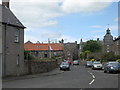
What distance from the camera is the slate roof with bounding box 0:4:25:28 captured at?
27.2m

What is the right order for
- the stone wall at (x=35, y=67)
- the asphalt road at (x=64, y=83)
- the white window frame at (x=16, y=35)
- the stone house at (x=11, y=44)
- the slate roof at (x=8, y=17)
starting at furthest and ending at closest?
the stone wall at (x=35, y=67)
the white window frame at (x=16, y=35)
the slate roof at (x=8, y=17)
the stone house at (x=11, y=44)
the asphalt road at (x=64, y=83)

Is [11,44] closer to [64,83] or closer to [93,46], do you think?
[64,83]

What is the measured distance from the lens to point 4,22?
84.6 feet

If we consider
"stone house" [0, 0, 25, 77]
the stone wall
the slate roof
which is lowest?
the stone wall

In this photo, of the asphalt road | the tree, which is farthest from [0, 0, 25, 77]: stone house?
the tree

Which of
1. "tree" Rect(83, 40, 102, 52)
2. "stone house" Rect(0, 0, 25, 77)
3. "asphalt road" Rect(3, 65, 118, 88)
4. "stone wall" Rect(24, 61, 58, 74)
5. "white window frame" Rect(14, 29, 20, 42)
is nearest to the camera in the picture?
"asphalt road" Rect(3, 65, 118, 88)

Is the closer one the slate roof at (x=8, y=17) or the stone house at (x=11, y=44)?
the stone house at (x=11, y=44)

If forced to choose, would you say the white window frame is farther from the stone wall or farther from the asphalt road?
the asphalt road

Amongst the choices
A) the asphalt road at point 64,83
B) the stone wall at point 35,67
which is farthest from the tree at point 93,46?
the asphalt road at point 64,83

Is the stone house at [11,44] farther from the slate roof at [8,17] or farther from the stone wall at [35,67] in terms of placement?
the stone wall at [35,67]

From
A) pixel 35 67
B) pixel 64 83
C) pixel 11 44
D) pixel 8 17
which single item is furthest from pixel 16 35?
pixel 64 83

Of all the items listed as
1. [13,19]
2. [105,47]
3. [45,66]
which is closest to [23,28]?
[13,19]

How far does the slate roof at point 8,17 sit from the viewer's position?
2720 cm

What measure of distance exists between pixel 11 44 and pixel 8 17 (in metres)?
3.80
